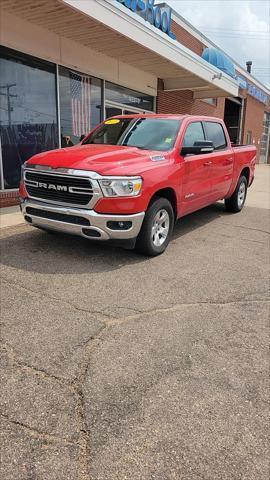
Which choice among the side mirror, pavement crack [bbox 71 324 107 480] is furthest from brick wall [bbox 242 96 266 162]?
pavement crack [bbox 71 324 107 480]

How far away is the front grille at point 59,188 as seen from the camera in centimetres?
480

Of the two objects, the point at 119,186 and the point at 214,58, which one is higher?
the point at 214,58

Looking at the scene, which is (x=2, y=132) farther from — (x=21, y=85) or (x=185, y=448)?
(x=185, y=448)

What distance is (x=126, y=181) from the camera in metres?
4.80

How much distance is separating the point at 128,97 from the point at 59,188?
866cm

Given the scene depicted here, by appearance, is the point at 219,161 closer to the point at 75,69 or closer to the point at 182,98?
the point at 75,69

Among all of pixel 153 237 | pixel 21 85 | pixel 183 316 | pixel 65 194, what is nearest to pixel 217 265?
pixel 153 237

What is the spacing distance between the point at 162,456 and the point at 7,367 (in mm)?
1312

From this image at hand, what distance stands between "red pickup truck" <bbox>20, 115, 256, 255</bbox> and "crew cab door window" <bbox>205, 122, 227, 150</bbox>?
10.4 inches

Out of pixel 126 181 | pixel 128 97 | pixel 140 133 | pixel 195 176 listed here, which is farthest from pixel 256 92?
pixel 126 181

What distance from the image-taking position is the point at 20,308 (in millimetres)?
3822

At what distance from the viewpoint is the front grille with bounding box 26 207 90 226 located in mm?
4840

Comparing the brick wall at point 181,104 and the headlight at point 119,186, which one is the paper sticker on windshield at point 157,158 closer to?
the headlight at point 119,186

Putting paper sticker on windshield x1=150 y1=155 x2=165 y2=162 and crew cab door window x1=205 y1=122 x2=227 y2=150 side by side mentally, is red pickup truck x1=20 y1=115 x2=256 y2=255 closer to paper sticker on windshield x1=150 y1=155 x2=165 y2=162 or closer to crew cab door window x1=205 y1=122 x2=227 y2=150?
paper sticker on windshield x1=150 y1=155 x2=165 y2=162
